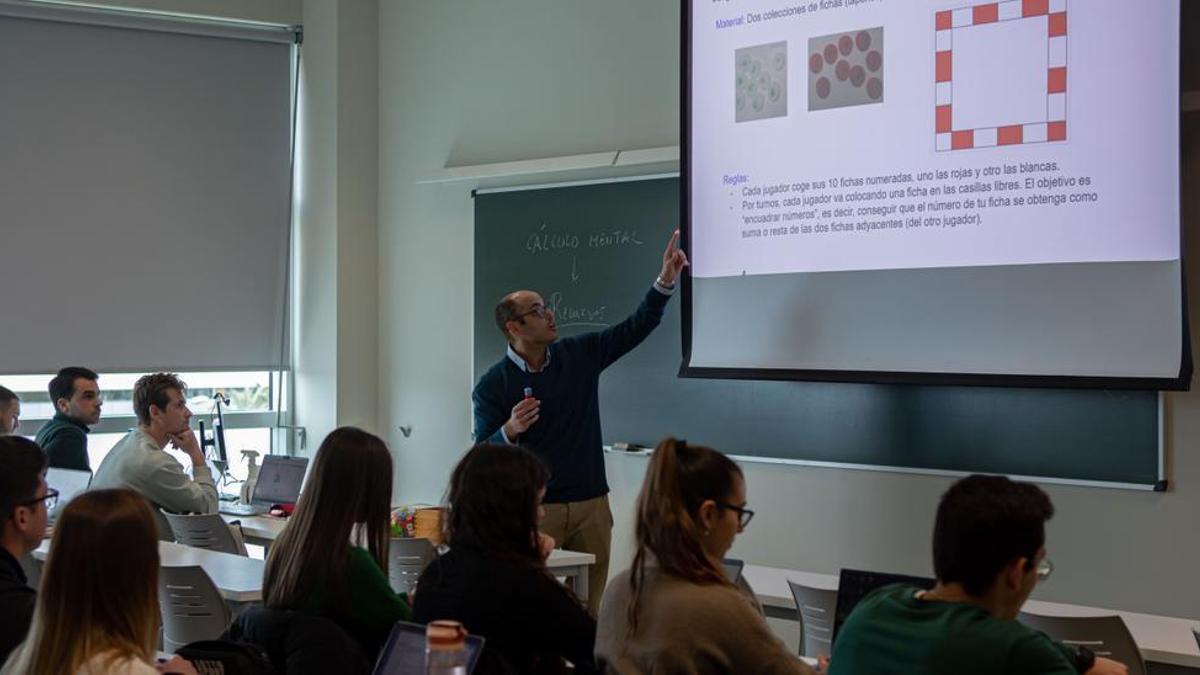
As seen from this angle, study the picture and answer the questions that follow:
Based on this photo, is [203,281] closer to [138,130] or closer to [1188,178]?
[138,130]

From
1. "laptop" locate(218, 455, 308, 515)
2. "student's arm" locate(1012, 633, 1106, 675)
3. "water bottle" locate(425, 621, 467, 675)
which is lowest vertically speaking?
"laptop" locate(218, 455, 308, 515)

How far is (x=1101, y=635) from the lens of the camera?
3.17 metres

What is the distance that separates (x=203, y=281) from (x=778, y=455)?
3.60 metres

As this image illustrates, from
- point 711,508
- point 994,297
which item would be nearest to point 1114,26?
point 994,297

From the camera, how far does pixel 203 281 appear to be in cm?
750

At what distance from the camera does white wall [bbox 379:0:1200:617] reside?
4695 millimetres

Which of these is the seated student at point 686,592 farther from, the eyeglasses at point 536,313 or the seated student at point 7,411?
the seated student at point 7,411

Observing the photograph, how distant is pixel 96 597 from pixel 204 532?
10.6 ft

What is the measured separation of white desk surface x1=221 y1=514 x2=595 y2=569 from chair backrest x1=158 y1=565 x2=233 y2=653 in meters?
0.77

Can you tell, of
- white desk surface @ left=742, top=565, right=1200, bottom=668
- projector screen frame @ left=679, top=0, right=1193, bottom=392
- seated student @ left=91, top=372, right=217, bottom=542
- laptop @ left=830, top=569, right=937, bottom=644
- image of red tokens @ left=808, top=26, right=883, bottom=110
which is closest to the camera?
laptop @ left=830, top=569, right=937, bottom=644

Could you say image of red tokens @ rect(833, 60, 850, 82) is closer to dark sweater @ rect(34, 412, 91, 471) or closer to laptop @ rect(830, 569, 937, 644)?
laptop @ rect(830, 569, 937, 644)

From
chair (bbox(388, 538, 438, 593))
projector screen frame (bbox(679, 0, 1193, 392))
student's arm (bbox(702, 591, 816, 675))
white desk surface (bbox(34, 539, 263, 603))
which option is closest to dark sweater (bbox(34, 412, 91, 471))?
white desk surface (bbox(34, 539, 263, 603))

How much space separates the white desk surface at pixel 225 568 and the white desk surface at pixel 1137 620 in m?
1.53

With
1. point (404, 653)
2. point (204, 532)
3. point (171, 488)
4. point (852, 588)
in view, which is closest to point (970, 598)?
point (852, 588)
